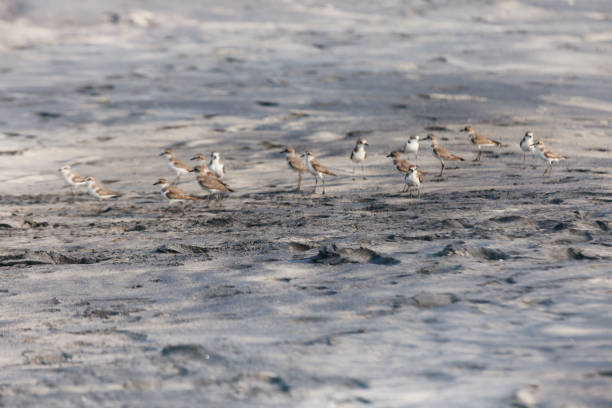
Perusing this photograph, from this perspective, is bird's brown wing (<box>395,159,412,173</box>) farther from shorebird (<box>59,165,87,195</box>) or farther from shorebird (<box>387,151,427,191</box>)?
shorebird (<box>59,165,87,195</box>)

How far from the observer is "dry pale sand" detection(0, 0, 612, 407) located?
473cm

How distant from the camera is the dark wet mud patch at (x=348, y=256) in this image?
7453 millimetres

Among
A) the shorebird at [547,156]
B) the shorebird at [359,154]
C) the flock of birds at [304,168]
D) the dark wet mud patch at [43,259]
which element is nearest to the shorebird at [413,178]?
the flock of birds at [304,168]

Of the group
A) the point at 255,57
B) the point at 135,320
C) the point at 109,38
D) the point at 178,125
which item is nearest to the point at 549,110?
the point at 178,125

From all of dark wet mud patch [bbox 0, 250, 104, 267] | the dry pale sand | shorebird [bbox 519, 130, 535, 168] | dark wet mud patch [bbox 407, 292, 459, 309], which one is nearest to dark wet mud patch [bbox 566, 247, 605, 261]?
the dry pale sand

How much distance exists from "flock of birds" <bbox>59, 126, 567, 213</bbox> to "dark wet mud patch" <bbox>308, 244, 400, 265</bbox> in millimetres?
3888

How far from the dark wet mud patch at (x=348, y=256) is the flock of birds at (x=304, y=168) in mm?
3888

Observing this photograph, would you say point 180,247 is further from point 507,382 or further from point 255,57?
point 255,57

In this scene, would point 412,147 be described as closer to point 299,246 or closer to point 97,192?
point 97,192

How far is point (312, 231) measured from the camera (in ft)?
30.8

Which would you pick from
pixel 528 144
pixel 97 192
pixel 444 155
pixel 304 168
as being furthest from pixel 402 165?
pixel 97 192

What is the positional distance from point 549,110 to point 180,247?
1112 centimetres

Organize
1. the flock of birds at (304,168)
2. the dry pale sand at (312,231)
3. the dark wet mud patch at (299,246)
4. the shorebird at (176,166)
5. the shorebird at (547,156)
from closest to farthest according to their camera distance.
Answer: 1. the dry pale sand at (312,231)
2. the dark wet mud patch at (299,246)
3. the flock of birds at (304,168)
4. the shorebird at (547,156)
5. the shorebird at (176,166)

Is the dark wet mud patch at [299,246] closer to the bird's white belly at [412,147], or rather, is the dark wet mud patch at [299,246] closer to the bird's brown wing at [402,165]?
the bird's brown wing at [402,165]
